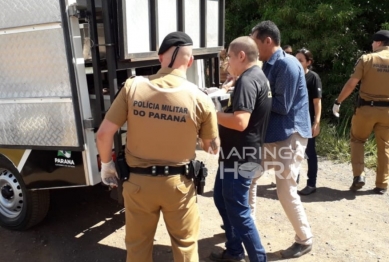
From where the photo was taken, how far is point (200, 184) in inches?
108

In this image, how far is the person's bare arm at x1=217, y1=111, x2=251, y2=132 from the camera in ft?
8.80

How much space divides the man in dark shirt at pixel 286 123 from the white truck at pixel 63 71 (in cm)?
87

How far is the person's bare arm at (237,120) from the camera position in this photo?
268 centimetres

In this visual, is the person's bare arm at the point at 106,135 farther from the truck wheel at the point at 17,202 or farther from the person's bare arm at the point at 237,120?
the truck wheel at the point at 17,202

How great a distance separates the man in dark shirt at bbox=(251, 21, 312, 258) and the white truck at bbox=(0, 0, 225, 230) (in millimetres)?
872

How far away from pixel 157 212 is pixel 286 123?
1360mm

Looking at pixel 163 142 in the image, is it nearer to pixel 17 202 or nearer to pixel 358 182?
pixel 17 202

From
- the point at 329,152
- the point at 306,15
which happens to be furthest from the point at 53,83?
the point at 306,15

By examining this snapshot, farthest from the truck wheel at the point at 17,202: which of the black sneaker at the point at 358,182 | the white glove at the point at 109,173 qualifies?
the black sneaker at the point at 358,182

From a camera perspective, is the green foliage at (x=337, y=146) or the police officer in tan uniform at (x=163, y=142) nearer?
the police officer in tan uniform at (x=163, y=142)

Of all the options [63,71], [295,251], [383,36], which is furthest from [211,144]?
[383,36]

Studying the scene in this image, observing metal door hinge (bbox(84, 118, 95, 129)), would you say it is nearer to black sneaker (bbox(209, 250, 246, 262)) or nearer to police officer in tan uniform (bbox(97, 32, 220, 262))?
police officer in tan uniform (bbox(97, 32, 220, 262))

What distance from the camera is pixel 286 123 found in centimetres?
331

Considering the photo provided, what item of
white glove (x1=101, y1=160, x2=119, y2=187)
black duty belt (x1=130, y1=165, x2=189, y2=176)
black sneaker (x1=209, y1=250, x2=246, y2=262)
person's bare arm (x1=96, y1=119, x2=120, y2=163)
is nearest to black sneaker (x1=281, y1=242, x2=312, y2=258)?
black sneaker (x1=209, y1=250, x2=246, y2=262)
